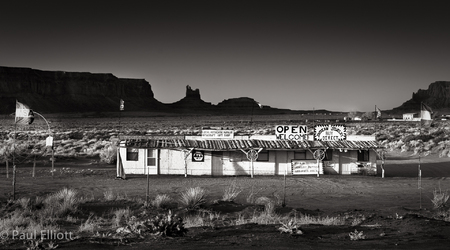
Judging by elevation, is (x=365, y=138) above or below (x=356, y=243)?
above

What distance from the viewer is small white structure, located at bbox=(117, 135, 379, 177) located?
27250 millimetres

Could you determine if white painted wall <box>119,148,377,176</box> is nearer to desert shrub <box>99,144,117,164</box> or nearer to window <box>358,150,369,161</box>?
window <box>358,150,369,161</box>

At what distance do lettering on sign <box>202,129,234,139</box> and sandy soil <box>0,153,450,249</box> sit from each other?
3.34 metres

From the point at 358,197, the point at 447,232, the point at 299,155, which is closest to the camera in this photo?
the point at 447,232

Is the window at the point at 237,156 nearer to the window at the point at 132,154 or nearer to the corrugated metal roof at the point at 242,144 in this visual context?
the corrugated metal roof at the point at 242,144

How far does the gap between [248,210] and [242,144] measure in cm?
1177

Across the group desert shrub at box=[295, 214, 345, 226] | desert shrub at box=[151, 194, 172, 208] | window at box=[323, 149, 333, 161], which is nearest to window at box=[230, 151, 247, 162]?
window at box=[323, 149, 333, 161]

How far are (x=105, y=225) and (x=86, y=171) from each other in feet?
51.8

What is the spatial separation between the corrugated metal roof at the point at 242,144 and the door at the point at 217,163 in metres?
0.54

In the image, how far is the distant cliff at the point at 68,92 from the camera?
146250 millimetres

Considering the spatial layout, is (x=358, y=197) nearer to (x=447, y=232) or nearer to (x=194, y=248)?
(x=447, y=232)

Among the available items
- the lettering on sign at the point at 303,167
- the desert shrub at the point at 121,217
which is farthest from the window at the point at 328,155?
the desert shrub at the point at 121,217

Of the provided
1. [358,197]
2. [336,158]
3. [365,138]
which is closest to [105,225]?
[358,197]

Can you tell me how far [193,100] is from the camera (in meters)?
193
